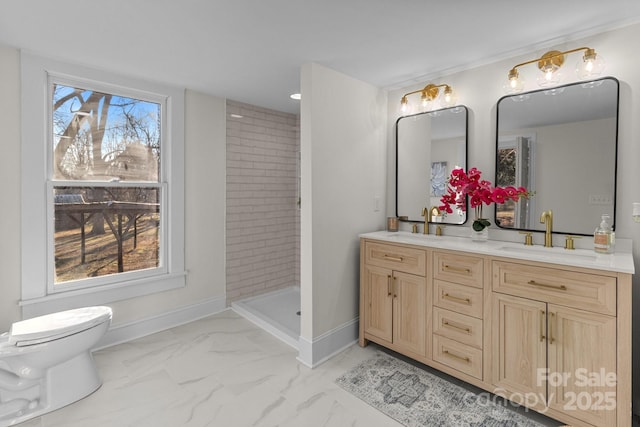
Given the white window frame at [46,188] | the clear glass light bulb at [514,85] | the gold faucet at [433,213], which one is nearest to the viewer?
the clear glass light bulb at [514,85]

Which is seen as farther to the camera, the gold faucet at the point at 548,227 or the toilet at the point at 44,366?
the gold faucet at the point at 548,227

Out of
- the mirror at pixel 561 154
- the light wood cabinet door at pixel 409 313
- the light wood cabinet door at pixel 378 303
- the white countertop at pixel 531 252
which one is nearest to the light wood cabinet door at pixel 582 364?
the white countertop at pixel 531 252

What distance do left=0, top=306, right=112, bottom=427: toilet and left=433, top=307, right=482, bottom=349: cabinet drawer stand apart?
235 cm

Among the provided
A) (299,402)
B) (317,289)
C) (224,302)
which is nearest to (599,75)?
(317,289)

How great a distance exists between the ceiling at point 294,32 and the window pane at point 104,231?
3.49ft

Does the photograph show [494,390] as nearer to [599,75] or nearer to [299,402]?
[299,402]

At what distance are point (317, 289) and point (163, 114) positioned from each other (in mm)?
2237

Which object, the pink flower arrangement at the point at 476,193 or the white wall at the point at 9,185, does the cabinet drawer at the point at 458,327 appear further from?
the white wall at the point at 9,185

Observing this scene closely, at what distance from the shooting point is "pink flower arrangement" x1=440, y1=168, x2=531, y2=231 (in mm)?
2254

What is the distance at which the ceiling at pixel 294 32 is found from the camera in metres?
1.74

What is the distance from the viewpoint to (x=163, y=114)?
10.1 ft

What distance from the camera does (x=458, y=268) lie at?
7.09 ft

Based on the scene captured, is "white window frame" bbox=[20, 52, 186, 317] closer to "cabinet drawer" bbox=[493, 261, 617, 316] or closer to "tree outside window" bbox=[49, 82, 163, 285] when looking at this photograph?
"tree outside window" bbox=[49, 82, 163, 285]

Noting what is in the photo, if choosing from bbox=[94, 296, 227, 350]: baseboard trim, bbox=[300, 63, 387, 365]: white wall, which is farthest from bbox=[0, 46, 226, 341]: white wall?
bbox=[300, 63, 387, 365]: white wall
